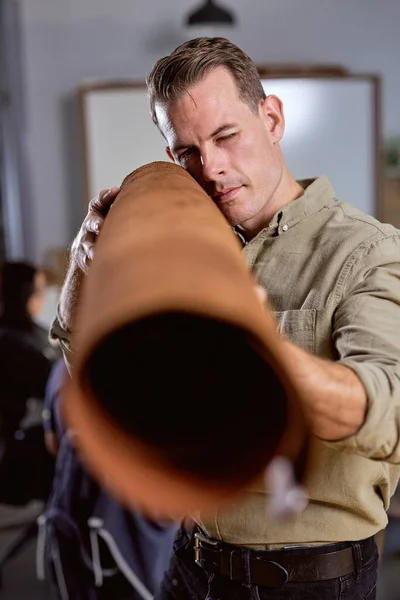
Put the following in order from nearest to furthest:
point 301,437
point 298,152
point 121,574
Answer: point 301,437 → point 121,574 → point 298,152

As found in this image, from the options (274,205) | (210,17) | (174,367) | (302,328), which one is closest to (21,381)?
(274,205)

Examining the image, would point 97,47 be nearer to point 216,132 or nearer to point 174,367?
point 216,132

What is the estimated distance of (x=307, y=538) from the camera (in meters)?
1.13

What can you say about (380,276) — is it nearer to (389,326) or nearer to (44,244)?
(389,326)

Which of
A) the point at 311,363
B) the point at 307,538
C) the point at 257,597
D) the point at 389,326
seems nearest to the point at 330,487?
the point at 307,538

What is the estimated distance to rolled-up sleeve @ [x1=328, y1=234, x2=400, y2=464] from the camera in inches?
29.9

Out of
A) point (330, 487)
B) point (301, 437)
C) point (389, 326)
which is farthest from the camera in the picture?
point (330, 487)

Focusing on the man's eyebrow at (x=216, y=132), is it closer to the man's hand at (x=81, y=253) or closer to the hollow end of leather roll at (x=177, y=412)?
the man's hand at (x=81, y=253)

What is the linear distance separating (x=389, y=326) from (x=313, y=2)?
15.2 feet

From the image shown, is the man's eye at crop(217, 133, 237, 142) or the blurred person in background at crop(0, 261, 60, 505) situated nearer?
the man's eye at crop(217, 133, 237, 142)

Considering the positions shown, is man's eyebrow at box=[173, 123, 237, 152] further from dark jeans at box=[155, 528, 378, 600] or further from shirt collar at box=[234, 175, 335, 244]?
dark jeans at box=[155, 528, 378, 600]

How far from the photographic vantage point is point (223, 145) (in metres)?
1.14

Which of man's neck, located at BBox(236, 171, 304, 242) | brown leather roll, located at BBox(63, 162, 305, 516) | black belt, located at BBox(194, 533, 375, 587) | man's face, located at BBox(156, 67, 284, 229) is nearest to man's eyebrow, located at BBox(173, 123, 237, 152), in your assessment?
man's face, located at BBox(156, 67, 284, 229)

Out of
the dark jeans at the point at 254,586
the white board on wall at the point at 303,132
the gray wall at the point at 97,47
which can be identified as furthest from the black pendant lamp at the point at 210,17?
the dark jeans at the point at 254,586
